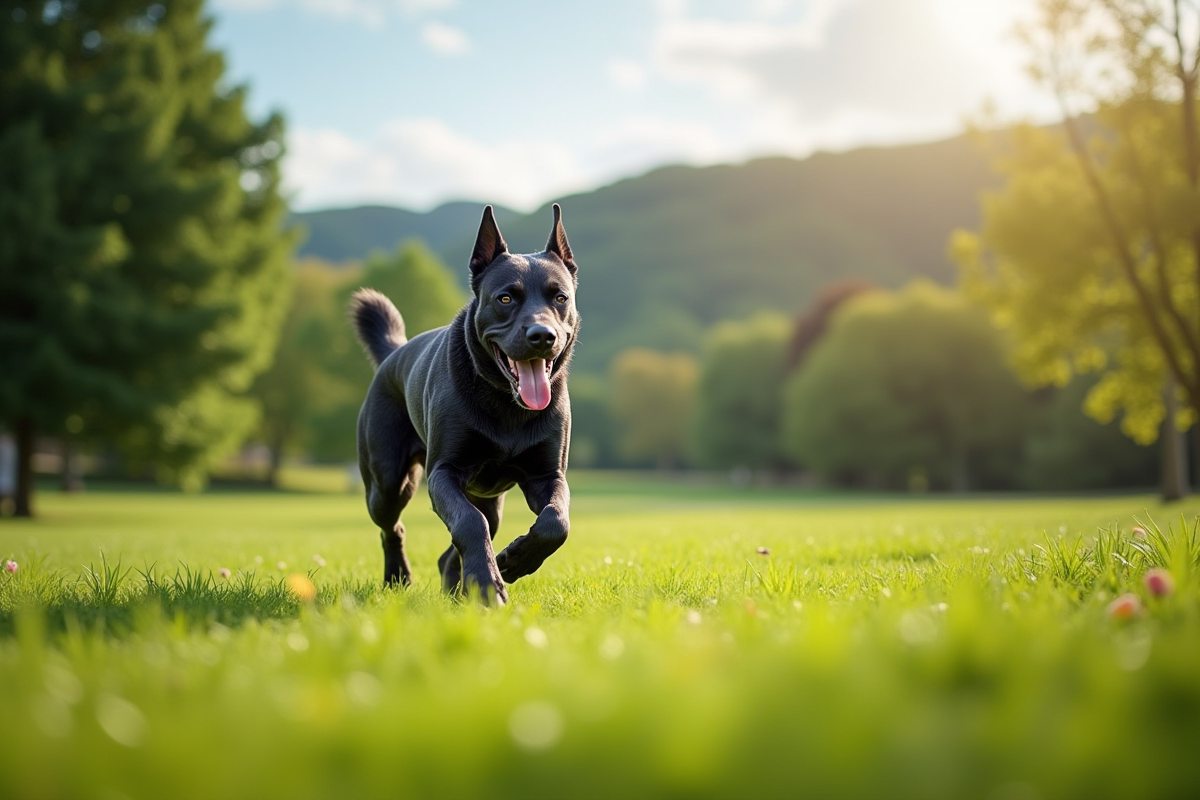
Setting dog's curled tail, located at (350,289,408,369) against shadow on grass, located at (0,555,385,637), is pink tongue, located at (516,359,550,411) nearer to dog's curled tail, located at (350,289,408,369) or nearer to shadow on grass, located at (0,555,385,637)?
shadow on grass, located at (0,555,385,637)

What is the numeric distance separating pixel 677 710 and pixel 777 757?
22cm

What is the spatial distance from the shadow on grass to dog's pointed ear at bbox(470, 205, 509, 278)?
2133 mm

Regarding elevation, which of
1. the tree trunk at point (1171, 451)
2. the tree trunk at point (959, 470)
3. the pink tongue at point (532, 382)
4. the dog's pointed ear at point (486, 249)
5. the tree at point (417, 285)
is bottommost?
the tree trunk at point (959, 470)

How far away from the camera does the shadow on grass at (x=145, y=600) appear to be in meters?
3.57

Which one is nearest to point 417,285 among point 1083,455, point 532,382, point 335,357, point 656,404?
point 335,357

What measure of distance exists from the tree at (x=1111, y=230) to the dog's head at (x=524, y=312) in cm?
1644

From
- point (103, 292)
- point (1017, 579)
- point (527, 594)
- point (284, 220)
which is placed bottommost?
point (527, 594)

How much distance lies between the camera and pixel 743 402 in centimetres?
6191

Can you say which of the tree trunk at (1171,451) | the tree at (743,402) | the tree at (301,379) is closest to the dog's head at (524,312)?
the tree trunk at (1171,451)

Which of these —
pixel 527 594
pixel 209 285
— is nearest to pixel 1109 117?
pixel 527 594

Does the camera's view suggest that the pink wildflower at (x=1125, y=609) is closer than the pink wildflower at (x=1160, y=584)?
Yes

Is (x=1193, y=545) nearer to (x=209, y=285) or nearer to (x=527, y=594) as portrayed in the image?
(x=527, y=594)

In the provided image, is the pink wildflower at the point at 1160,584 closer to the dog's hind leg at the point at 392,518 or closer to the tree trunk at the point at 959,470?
the dog's hind leg at the point at 392,518

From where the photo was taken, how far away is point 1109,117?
63.2 ft
